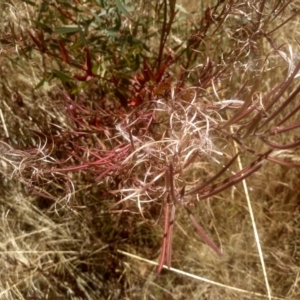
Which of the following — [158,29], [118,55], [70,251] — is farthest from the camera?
[70,251]

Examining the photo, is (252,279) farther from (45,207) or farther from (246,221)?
(45,207)

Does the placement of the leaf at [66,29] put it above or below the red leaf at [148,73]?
below

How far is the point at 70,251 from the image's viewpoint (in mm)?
1386

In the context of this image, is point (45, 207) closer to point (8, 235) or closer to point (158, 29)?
point (8, 235)

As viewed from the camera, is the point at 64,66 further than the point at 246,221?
No

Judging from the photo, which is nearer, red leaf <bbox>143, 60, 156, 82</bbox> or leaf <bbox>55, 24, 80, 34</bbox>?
red leaf <bbox>143, 60, 156, 82</bbox>

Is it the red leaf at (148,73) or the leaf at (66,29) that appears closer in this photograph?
the red leaf at (148,73)

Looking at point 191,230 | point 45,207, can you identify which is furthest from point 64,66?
point 191,230

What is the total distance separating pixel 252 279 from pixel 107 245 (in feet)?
1.09

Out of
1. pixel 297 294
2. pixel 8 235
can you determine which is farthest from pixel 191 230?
pixel 8 235

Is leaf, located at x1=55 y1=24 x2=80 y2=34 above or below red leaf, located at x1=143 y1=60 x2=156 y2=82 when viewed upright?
below

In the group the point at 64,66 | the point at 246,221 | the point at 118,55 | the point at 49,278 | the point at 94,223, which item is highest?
the point at 118,55

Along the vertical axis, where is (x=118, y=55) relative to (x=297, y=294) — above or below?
above

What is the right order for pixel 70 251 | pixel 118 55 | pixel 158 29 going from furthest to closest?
pixel 70 251 < pixel 158 29 < pixel 118 55
